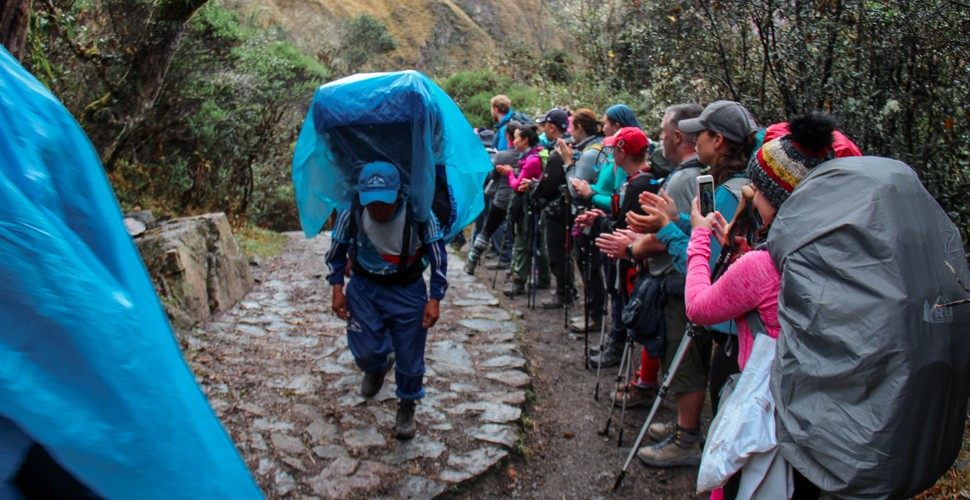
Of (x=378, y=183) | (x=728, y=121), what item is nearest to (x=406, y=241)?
(x=378, y=183)

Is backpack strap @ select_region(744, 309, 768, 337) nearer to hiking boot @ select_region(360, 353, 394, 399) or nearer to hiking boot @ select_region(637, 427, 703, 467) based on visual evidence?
hiking boot @ select_region(637, 427, 703, 467)

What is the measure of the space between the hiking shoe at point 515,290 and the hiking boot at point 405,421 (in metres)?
4.48

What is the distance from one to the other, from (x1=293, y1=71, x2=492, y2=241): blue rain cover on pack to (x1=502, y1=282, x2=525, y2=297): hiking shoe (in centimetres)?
414

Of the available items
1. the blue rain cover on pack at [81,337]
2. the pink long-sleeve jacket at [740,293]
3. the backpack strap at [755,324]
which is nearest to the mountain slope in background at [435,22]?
the pink long-sleeve jacket at [740,293]

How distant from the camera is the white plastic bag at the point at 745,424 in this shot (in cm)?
228

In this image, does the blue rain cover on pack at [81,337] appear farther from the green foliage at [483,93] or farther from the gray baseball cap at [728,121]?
the green foliage at [483,93]

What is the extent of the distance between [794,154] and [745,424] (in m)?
0.98

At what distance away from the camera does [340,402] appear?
522 cm

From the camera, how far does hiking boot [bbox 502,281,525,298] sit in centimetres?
908

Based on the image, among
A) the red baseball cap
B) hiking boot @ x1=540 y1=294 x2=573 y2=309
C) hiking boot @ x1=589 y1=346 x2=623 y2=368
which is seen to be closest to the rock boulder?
hiking boot @ x1=540 y1=294 x2=573 y2=309

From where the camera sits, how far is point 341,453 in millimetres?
4477

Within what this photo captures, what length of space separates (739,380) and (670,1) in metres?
5.63

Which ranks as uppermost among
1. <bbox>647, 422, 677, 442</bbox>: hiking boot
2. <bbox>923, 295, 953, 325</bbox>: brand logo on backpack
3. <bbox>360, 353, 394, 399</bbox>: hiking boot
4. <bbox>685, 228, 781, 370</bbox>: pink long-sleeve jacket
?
<bbox>923, 295, 953, 325</bbox>: brand logo on backpack

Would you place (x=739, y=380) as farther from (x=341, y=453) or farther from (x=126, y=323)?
(x=341, y=453)
